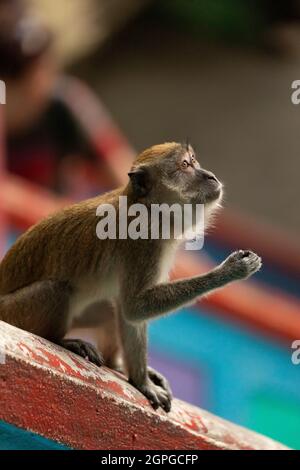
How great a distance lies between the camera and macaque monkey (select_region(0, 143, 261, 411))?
232cm

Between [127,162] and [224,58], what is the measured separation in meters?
1.80

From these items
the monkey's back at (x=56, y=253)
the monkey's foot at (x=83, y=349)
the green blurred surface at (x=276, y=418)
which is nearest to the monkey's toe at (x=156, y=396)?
the monkey's foot at (x=83, y=349)

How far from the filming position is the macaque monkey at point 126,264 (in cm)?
232

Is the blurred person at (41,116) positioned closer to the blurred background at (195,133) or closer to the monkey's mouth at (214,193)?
the blurred background at (195,133)

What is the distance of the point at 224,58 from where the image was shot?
22.2ft

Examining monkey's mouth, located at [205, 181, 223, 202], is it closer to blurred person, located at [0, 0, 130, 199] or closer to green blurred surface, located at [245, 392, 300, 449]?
green blurred surface, located at [245, 392, 300, 449]

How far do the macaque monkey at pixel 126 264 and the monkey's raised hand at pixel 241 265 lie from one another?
91 mm

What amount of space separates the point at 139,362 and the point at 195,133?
14.0 ft

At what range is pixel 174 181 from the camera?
2389mm

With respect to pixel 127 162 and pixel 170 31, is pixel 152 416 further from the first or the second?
pixel 170 31

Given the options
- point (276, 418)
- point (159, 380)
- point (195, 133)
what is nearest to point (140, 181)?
point (159, 380)
